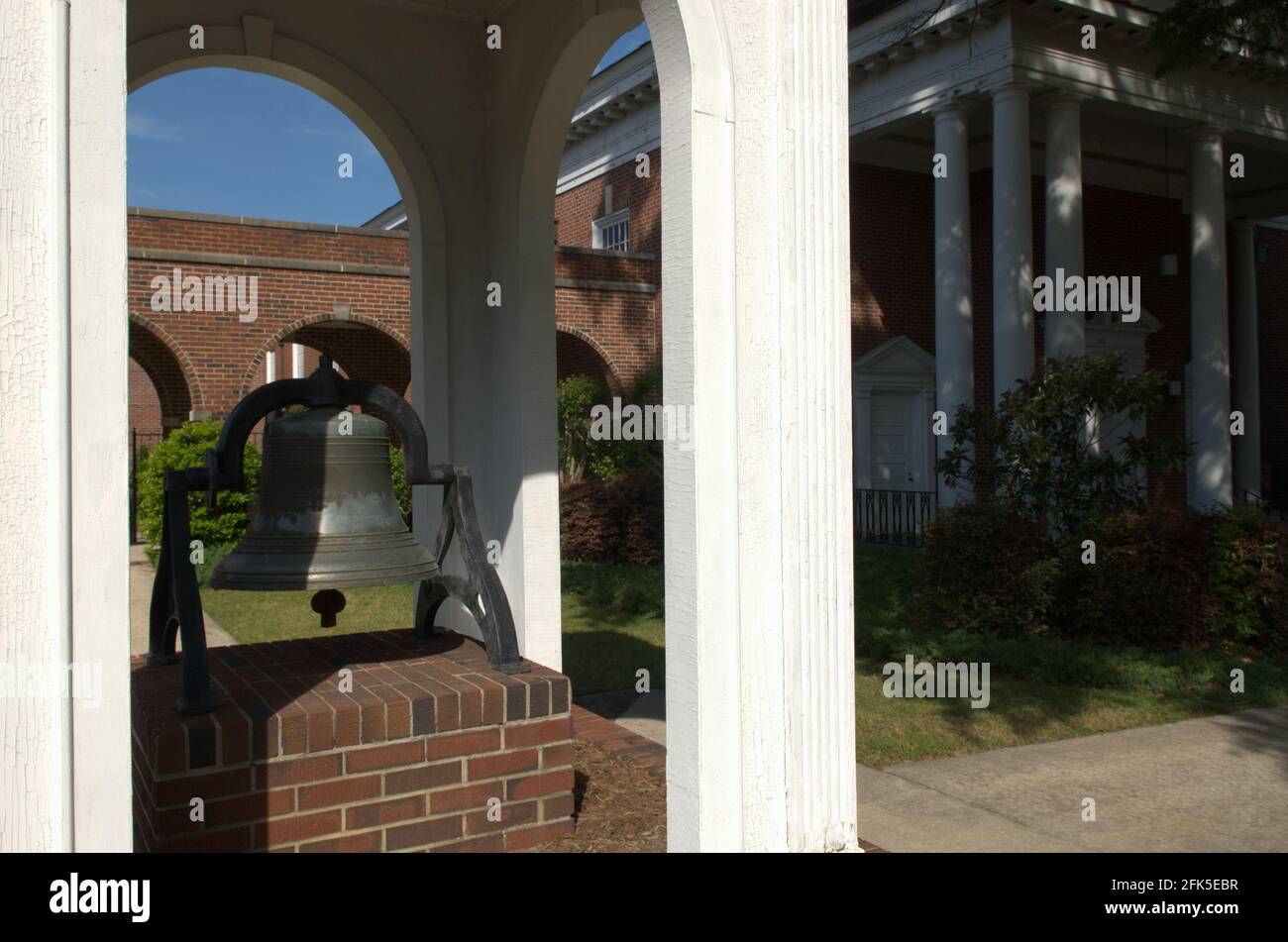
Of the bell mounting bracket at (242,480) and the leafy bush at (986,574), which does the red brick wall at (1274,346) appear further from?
the bell mounting bracket at (242,480)

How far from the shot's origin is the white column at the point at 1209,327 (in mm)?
13727

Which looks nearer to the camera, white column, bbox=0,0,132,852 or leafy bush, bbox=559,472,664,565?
white column, bbox=0,0,132,852

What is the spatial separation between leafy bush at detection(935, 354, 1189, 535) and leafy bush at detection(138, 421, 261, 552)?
9.22 meters

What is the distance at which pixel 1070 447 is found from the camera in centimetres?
945

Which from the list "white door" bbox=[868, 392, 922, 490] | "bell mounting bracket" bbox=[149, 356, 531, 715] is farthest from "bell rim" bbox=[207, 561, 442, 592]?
"white door" bbox=[868, 392, 922, 490]

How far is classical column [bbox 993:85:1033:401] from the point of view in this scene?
12.0 m

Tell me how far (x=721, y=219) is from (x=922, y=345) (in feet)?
53.5

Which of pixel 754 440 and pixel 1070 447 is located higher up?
pixel 1070 447

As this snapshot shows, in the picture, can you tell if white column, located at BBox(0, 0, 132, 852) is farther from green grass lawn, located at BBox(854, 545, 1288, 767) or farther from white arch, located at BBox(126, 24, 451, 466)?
green grass lawn, located at BBox(854, 545, 1288, 767)

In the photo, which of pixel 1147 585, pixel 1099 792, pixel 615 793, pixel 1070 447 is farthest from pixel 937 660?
pixel 615 793

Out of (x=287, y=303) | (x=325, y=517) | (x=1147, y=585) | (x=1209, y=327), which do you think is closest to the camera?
(x=325, y=517)

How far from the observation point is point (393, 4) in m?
4.92

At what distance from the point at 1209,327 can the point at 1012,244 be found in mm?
3787

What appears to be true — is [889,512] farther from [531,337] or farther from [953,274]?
[531,337]
